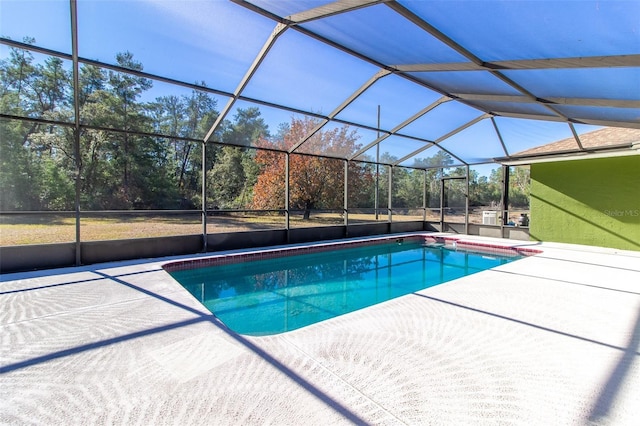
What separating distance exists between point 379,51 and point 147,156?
1316 cm

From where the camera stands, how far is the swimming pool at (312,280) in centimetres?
391

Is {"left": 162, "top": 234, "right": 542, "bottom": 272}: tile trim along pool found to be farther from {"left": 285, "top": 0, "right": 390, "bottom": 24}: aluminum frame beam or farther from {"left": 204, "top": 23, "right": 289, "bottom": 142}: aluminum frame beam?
{"left": 285, "top": 0, "right": 390, "bottom": 24}: aluminum frame beam

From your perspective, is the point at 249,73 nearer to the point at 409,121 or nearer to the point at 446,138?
the point at 409,121

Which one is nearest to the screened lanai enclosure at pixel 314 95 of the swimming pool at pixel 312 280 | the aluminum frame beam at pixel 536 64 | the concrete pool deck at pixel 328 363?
the aluminum frame beam at pixel 536 64

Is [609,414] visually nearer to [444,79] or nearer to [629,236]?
[444,79]

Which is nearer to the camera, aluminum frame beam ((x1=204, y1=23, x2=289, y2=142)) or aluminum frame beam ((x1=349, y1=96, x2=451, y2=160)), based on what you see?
aluminum frame beam ((x1=204, y1=23, x2=289, y2=142))

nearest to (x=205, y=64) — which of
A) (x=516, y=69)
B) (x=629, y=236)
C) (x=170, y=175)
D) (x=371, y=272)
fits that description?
(x=516, y=69)

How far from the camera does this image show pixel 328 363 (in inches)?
78.6

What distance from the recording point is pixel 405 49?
4062 mm

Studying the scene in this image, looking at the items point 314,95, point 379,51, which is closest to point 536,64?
point 379,51

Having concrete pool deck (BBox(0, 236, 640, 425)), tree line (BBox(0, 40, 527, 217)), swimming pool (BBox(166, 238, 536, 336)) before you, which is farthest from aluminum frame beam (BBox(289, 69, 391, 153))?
concrete pool deck (BBox(0, 236, 640, 425))

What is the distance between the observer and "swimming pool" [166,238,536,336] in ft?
12.8

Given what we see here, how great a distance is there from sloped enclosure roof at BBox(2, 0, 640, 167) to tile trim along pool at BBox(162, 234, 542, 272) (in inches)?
93.7

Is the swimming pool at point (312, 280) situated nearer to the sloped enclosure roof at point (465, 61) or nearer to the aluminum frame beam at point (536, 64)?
the sloped enclosure roof at point (465, 61)
